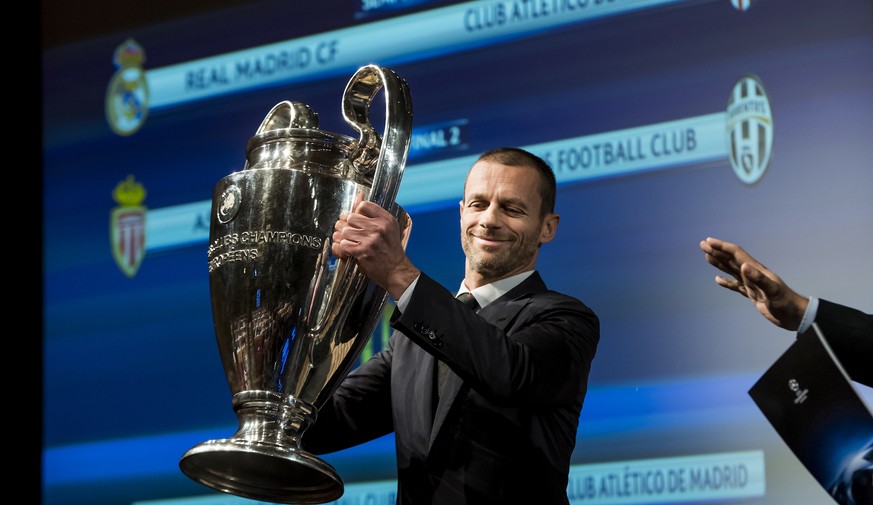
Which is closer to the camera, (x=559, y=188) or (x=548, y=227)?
(x=548, y=227)

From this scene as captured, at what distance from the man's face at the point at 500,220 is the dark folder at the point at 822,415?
62 cm

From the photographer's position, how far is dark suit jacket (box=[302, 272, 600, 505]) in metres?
1.87

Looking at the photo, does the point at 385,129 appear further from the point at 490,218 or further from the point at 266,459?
the point at 266,459

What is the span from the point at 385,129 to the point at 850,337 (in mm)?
893

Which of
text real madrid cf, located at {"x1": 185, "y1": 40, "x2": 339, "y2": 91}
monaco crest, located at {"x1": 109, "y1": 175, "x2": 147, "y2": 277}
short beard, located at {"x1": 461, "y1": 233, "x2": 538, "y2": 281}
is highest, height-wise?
text real madrid cf, located at {"x1": 185, "y1": 40, "x2": 339, "y2": 91}

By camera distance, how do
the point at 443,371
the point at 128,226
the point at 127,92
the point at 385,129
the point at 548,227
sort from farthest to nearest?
the point at 127,92 → the point at 128,226 → the point at 548,227 → the point at 443,371 → the point at 385,129

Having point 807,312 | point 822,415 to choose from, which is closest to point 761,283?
point 807,312

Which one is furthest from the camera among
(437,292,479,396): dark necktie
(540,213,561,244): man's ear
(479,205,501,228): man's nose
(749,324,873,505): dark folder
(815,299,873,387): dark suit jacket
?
(540,213,561,244): man's ear

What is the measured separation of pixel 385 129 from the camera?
1965 millimetres

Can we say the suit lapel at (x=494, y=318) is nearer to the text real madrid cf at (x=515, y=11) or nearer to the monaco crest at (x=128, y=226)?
the text real madrid cf at (x=515, y=11)

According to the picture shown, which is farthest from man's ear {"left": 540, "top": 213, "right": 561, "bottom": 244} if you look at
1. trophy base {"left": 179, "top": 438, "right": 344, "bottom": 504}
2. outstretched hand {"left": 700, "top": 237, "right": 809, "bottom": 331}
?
trophy base {"left": 179, "top": 438, "right": 344, "bottom": 504}

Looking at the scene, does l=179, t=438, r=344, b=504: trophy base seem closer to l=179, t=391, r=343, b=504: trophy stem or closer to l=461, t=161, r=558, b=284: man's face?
l=179, t=391, r=343, b=504: trophy stem

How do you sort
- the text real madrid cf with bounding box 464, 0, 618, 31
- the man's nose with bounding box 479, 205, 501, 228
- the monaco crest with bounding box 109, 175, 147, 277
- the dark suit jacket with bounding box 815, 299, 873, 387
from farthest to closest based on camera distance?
the monaco crest with bounding box 109, 175, 147, 277 < the text real madrid cf with bounding box 464, 0, 618, 31 < the man's nose with bounding box 479, 205, 501, 228 < the dark suit jacket with bounding box 815, 299, 873, 387

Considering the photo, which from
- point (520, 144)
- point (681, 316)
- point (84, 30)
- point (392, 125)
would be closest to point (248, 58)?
point (84, 30)
